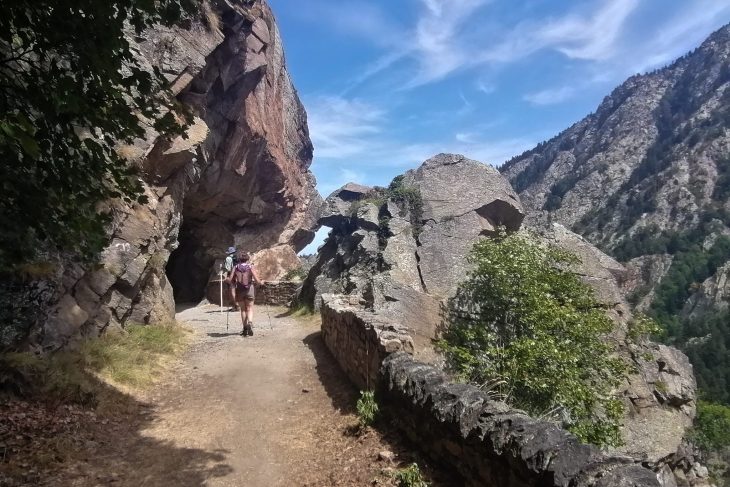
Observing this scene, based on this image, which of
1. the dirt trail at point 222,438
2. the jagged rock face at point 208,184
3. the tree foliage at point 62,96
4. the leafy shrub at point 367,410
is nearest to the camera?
the tree foliage at point 62,96

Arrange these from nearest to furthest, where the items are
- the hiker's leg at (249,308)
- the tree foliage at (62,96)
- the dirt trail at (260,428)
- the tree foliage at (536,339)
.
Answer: the tree foliage at (62,96) < the dirt trail at (260,428) < the tree foliage at (536,339) < the hiker's leg at (249,308)

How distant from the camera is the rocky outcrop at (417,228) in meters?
17.5

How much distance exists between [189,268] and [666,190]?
418 feet

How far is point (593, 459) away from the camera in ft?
12.0

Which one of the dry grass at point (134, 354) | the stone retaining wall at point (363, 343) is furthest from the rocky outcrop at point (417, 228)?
the dry grass at point (134, 354)

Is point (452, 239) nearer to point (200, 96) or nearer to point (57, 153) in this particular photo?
point (200, 96)

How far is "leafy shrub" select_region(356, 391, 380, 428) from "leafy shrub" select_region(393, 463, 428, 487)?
4.68ft

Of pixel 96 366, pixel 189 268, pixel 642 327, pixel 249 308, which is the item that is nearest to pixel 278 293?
pixel 249 308

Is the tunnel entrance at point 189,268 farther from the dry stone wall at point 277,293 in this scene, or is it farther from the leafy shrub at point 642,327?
the leafy shrub at point 642,327

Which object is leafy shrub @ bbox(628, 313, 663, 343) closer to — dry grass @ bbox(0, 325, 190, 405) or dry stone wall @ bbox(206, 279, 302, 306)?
dry grass @ bbox(0, 325, 190, 405)

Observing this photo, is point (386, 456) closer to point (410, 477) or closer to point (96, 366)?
point (410, 477)

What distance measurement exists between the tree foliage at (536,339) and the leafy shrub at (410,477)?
120 inches

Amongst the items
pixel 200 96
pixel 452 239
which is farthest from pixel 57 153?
pixel 452 239

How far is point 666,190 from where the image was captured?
399 ft
